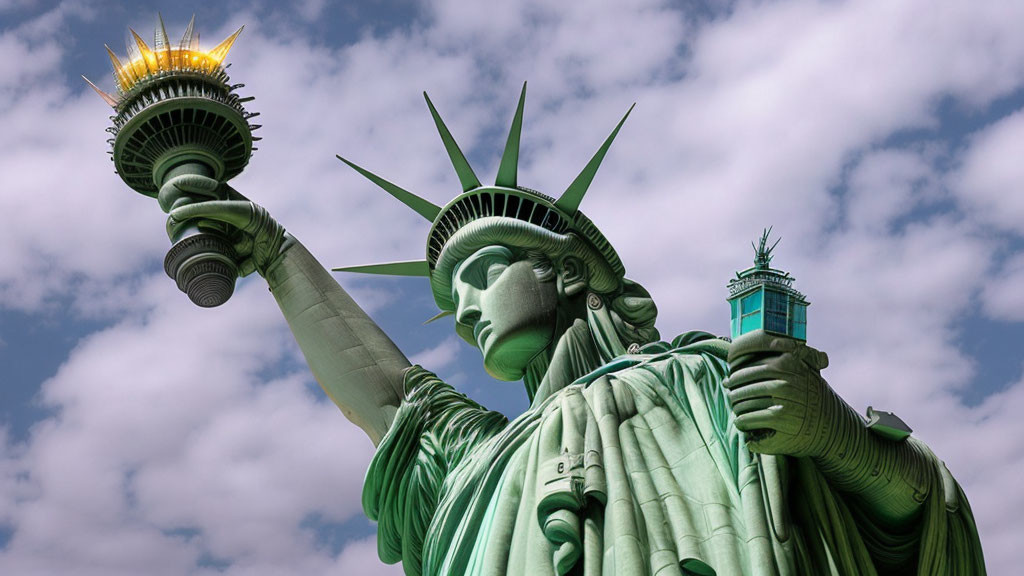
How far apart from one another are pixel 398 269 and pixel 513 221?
5.39 feet

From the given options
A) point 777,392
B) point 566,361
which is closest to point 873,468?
point 777,392

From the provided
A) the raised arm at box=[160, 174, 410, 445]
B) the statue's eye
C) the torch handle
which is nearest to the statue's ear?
the statue's eye

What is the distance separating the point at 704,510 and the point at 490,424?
2.89 meters

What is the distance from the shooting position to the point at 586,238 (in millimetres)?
11398

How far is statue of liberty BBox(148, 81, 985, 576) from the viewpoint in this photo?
8.50 metres

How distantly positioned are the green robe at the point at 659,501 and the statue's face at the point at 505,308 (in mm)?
570

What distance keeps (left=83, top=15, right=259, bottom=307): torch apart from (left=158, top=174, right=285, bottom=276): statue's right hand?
0.17 feet

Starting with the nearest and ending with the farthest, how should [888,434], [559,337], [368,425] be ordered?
1. [888,434]
2. [559,337]
3. [368,425]

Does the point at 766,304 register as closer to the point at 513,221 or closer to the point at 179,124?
the point at 513,221

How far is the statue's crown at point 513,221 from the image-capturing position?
1128 cm

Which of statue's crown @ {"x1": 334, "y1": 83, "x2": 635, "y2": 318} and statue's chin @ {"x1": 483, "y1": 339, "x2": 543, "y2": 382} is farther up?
statue's crown @ {"x1": 334, "y1": 83, "x2": 635, "y2": 318}

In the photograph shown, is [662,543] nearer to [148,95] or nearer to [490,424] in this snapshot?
[490,424]

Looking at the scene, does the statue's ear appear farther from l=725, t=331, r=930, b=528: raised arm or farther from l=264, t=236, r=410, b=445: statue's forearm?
l=725, t=331, r=930, b=528: raised arm

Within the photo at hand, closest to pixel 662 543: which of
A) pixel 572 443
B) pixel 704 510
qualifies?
pixel 704 510
